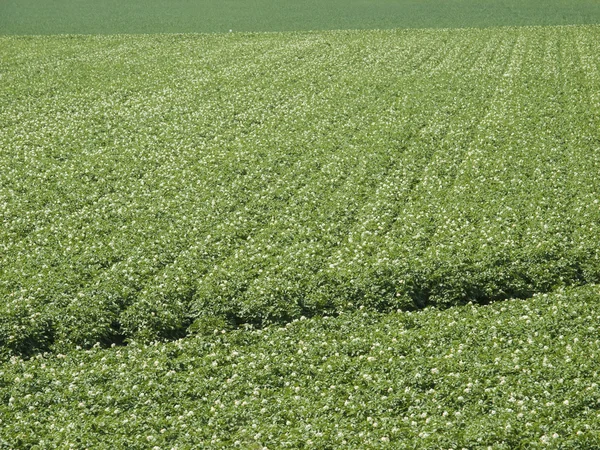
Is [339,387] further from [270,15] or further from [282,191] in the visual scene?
[270,15]

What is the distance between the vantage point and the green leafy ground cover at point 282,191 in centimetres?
1658

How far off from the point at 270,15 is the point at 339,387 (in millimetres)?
53764

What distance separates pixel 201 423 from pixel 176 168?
Answer: 513 inches

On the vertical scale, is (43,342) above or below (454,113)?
below

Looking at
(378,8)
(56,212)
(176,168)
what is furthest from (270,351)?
(378,8)

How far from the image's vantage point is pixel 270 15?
6266cm

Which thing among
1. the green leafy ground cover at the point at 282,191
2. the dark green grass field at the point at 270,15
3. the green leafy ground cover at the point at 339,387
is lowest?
the green leafy ground cover at the point at 339,387

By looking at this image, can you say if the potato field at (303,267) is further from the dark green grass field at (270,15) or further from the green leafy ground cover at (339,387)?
the dark green grass field at (270,15)

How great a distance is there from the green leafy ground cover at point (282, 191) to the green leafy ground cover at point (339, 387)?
1.19 m

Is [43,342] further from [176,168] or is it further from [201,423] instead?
[176,168]

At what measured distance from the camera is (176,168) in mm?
24141

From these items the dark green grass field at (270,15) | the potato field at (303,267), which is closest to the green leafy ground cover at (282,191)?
the potato field at (303,267)

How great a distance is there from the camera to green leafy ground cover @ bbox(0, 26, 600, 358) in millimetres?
16578

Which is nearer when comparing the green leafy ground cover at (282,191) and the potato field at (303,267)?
the potato field at (303,267)
